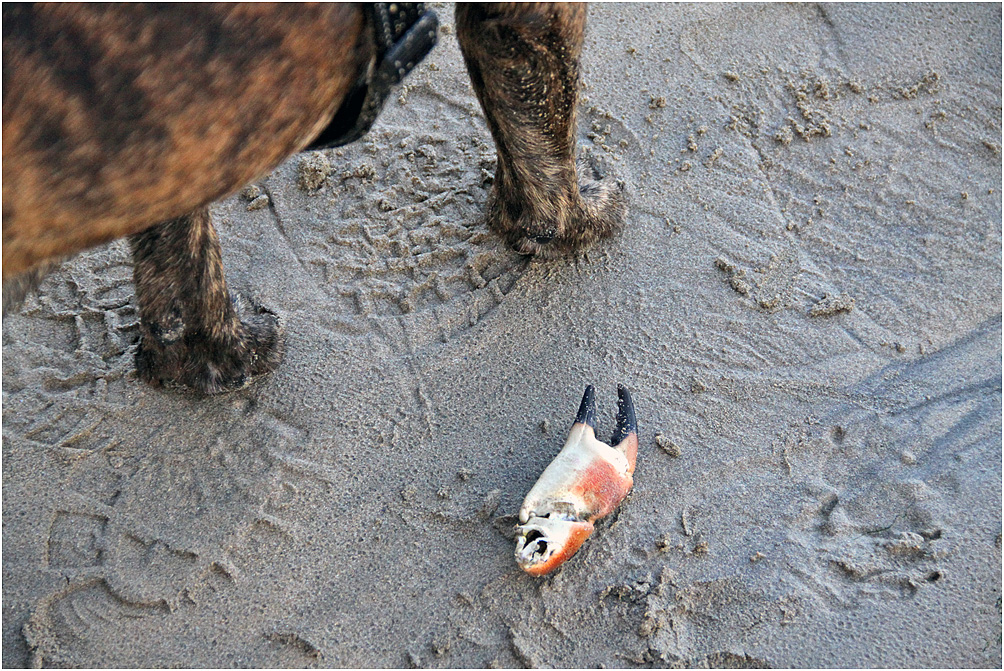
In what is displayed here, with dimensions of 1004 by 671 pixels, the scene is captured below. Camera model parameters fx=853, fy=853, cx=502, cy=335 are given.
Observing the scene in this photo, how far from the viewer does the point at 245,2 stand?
56.6 inches

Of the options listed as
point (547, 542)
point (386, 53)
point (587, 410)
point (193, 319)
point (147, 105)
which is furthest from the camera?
point (193, 319)

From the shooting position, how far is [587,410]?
2389 mm

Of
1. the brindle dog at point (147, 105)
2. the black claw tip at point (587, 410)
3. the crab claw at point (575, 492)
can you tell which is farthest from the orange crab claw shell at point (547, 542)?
the brindle dog at point (147, 105)

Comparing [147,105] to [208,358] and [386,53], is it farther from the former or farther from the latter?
[208,358]

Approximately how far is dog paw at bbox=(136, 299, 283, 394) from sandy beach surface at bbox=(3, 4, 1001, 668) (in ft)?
0.18

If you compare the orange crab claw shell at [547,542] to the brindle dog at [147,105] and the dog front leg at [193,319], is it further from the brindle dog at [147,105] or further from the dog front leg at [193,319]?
the brindle dog at [147,105]

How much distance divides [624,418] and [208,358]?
4.19 feet

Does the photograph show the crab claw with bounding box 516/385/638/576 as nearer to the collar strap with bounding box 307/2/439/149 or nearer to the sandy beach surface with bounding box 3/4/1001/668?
the sandy beach surface with bounding box 3/4/1001/668

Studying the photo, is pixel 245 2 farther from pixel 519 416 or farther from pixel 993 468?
pixel 993 468

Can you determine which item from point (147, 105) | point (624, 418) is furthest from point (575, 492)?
point (147, 105)

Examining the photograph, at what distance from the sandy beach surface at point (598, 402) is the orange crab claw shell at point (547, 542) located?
9 cm

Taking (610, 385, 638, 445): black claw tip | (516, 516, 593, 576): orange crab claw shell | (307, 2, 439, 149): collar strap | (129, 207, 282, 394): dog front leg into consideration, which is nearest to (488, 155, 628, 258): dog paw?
(610, 385, 638, 445): black claw tip

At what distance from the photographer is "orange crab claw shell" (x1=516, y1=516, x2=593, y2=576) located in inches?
84.9

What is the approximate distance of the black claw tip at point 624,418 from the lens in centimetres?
239
